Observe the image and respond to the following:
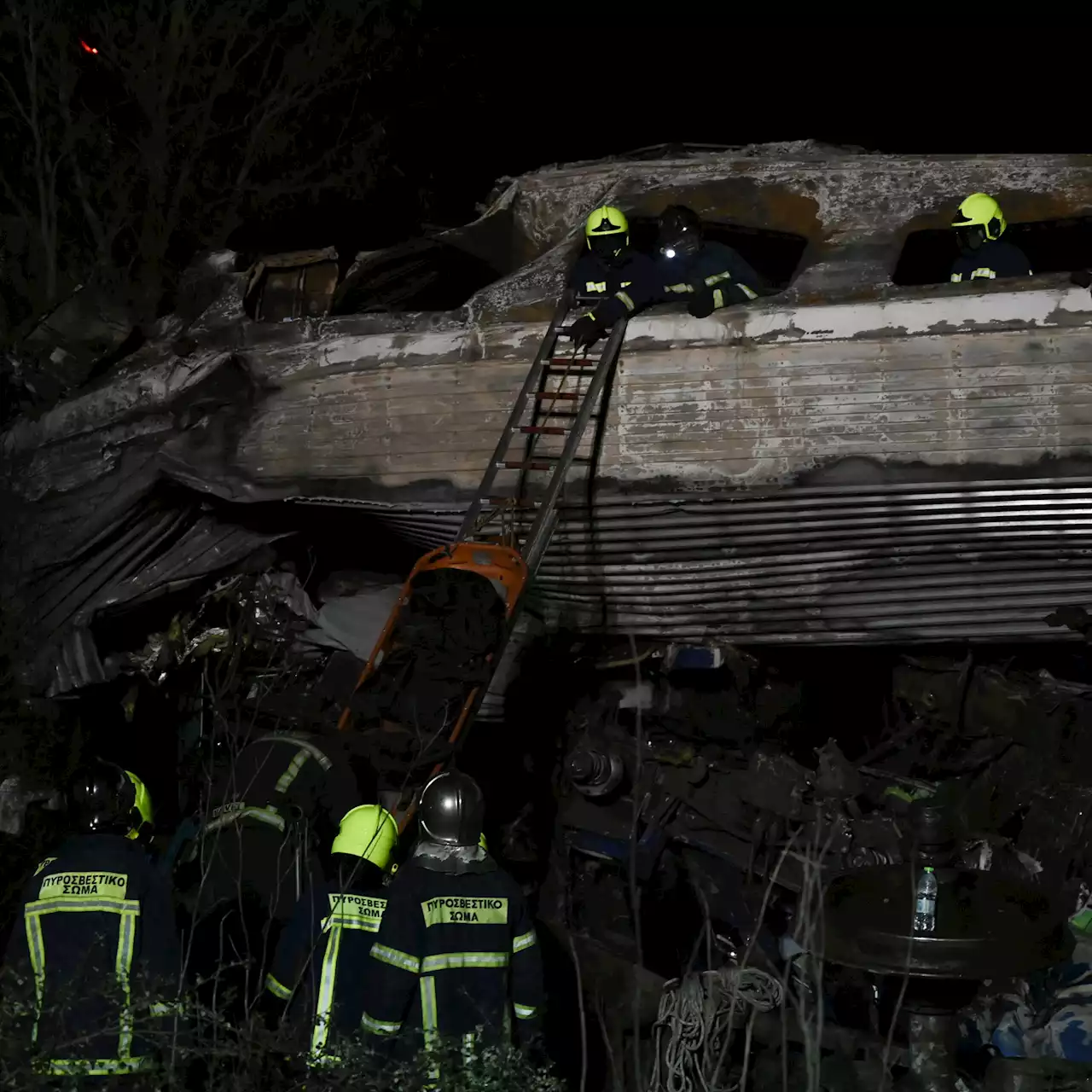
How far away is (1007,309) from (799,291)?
81 cm

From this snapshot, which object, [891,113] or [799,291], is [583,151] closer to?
[891,113]

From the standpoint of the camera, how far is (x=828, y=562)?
5.39 meters

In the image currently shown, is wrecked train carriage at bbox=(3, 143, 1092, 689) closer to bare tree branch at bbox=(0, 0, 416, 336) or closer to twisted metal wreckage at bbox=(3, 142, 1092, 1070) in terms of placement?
twisted metal wreckage at bbox=(3, 142, 1092, 1070)

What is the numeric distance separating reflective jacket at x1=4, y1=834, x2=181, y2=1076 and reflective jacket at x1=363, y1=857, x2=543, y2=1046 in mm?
543

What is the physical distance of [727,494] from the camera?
531 centimetres

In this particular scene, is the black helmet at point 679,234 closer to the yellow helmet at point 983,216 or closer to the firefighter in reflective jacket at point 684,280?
the firefighter in reflective jacket at point 684,280

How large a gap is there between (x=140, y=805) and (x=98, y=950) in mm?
652

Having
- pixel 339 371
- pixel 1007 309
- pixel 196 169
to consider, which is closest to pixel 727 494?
pixel 1007 309

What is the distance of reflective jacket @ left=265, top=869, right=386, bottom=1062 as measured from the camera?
3.72 meters

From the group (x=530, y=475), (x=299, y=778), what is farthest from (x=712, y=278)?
(x=299, y=778)

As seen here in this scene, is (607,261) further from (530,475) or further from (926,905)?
(926,905)

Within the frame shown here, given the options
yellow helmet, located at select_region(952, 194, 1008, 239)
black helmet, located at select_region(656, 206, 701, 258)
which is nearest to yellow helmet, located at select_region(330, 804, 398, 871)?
black helmet, located at select_region(656, 206, 701, 258)

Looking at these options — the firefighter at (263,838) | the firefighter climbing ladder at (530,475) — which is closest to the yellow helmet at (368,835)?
the firefighter at (263,838)

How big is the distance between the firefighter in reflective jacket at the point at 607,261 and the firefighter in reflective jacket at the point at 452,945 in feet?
9.36
